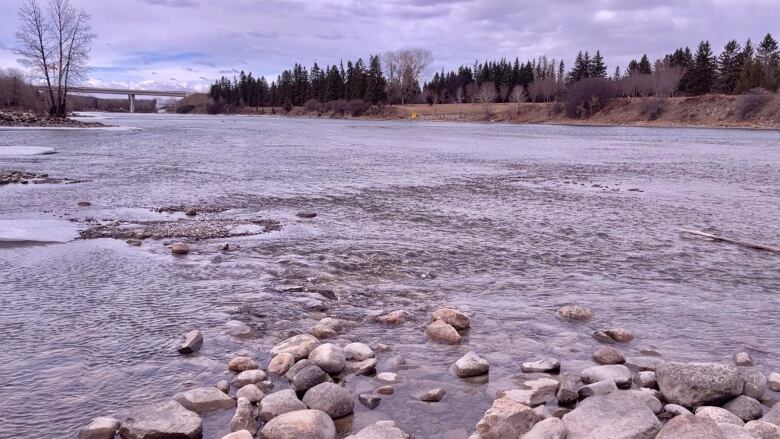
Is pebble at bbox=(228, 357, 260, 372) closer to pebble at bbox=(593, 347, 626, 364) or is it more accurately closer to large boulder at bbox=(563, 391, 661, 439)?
large boulder at bbox=(563, 391, 661, 439)

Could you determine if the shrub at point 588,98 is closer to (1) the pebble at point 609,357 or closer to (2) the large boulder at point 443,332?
(2) the large boulder at point 443,332

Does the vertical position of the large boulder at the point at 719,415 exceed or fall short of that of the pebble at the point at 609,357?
it exceeds it

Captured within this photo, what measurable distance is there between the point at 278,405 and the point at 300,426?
49 centimetres

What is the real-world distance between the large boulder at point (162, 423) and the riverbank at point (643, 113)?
87.9 metres

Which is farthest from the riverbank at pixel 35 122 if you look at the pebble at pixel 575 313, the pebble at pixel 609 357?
the pebble at pixel 609 357

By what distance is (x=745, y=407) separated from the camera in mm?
4855

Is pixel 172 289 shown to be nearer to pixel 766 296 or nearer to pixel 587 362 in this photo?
pixel 587 362

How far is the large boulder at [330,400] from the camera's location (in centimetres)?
484

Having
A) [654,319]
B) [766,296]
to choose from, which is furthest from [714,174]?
[654,319]

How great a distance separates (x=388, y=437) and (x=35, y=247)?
27.1ft

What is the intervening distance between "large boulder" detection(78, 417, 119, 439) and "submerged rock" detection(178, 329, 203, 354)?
1.50 meters

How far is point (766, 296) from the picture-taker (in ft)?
27.1

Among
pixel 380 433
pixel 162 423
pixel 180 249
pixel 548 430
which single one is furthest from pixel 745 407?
pixel 180 249

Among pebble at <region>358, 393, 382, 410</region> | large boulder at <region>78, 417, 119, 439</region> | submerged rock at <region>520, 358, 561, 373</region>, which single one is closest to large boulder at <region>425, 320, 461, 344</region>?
submerged rock at <region>520, 358, 561, 373</region>
